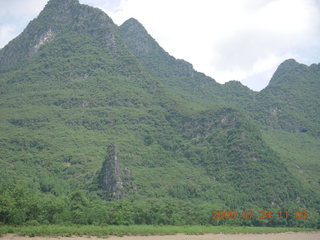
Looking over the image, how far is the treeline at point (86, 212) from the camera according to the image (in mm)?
82625

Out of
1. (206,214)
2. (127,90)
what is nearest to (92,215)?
(206,214)

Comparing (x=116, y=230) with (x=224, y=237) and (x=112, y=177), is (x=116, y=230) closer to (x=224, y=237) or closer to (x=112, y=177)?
(x=224, y=237)

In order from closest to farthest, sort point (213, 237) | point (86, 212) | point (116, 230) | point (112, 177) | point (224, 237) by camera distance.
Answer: point (116, 230) → point (86, 212) → point (213, 237) → point (224, 237) → point (112, 177)

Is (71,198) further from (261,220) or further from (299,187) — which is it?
(299,187)

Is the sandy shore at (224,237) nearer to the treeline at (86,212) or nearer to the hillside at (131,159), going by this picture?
the treeline at (86,212)

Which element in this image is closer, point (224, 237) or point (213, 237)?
point (213, 237)

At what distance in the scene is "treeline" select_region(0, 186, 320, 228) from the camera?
82.6 metres

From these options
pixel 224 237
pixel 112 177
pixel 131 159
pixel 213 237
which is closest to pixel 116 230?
pixel 213 237

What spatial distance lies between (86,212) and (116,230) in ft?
30.0

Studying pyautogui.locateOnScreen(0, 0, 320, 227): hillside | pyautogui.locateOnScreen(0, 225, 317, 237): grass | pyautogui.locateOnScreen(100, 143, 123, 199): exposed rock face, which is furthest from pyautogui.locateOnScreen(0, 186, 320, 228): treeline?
pyautogui.locateOnScreen(100, 143, 123, 199): exposed rock face

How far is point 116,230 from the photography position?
85.8 m

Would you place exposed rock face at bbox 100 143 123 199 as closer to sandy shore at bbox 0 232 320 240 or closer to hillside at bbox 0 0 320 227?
hillside at bbox 0 0 320 227

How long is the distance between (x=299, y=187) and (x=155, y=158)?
140ft

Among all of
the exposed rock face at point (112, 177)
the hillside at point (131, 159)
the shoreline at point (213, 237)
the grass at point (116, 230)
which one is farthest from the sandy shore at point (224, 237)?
the exposed rock face at point (112, 177)
